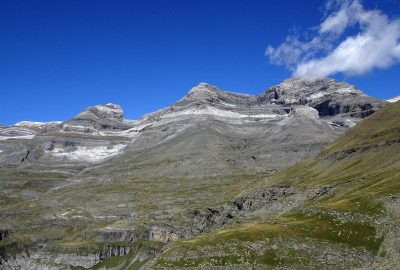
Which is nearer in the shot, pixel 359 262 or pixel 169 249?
pixel 359 262

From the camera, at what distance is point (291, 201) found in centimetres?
16400

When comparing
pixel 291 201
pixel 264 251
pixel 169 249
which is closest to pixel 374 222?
pixel 264 251

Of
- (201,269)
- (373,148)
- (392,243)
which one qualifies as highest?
(373,148)

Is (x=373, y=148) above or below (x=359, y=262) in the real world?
above

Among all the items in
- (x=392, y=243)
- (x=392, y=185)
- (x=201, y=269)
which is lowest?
(x=201, y=269)

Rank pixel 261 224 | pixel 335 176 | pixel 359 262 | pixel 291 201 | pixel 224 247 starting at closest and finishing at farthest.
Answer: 1. pixel 359 262
2. pixel 224 247
3. pixel 261 224
4. pixel 291 201
5. pixel 335 176

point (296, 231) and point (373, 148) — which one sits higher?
point (373, 148)

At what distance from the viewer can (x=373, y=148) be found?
19150 centimetres

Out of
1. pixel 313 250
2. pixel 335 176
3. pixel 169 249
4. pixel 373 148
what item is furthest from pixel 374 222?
pixel 373 148

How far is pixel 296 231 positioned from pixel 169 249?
24.7m

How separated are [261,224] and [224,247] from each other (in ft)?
53.7

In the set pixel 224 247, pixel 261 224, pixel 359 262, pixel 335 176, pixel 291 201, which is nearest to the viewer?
pixel 359 262

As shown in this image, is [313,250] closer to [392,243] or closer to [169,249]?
[392,243]

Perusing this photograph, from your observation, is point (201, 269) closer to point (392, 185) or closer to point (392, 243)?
point (392, 243)
